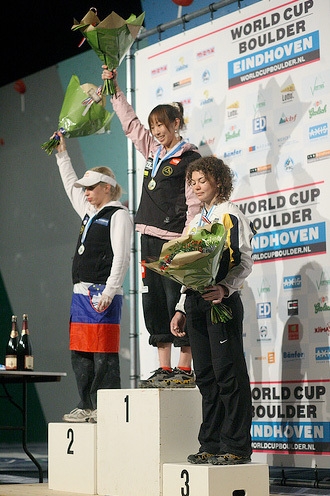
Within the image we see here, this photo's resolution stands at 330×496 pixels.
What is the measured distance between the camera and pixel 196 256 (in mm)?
2914

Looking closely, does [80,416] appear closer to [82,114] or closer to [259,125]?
[82,114]

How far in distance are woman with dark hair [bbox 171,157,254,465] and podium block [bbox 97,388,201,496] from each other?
5.5 inches

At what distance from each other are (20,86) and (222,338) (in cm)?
466

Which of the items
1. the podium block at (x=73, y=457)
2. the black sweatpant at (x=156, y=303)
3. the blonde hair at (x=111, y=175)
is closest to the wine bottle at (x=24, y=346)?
the podium block at (x=73, y=457)

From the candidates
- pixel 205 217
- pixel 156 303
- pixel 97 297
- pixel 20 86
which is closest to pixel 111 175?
pixel 97 297

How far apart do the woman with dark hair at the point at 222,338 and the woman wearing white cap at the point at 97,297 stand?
0.66 metres

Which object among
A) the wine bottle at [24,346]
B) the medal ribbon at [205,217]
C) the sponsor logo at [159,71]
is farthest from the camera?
the wine bottle at [24,346]

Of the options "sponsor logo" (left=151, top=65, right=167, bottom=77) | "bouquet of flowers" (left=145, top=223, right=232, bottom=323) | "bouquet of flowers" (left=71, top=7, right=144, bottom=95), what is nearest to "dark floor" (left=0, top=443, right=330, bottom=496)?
"bouquet of flowers" (left=145, top=223, right=232, bottom=323)

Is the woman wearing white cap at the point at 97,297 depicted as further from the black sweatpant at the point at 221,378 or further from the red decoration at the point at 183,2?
the red decoration at the point at 183,2

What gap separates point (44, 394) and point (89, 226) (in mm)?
3093

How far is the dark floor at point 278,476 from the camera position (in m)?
3.75

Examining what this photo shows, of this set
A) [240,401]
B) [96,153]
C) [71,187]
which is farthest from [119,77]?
[240,401]

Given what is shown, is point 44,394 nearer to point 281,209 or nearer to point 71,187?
point 71,187

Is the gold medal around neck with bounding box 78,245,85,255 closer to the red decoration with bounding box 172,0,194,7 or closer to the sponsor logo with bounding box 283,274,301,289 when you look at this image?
the sponsor logo with bounding box 283,274,301,289
